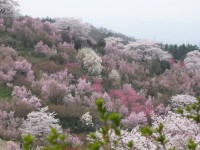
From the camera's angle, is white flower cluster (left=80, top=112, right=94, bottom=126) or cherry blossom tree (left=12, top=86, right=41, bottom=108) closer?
cherry blossom tree (left=12, top=86, right=41, bottom=108)

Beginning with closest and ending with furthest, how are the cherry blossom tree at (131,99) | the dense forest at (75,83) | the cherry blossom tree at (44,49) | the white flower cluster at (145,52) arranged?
the dense forest at (75,83) < the cherry blossom tree at (131,99) < the cherry blossom tree at (44,49) < the white flower cluster at (145,52)

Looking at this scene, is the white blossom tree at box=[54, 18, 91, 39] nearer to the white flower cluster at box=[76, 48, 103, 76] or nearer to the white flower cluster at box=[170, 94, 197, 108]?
the white flower cluster at box=[76, 48, 103, 76]

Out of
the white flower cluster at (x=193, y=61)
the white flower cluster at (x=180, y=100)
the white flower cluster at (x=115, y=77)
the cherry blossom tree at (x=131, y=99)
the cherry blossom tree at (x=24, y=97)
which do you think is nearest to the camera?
the cherry blossom tree at (x=24, y=97)

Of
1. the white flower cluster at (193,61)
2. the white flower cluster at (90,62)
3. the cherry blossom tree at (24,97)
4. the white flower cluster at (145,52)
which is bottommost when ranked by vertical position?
the white flower cluster at (193,61)

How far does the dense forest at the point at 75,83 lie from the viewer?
58.2ft

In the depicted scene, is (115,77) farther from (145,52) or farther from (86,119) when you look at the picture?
→ (145,52)

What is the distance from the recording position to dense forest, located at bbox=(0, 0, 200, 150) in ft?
58.2

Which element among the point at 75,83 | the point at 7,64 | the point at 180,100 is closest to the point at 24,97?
the point at 7,64

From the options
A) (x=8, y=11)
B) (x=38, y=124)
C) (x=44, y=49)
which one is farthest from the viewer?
(x=8, y=11)

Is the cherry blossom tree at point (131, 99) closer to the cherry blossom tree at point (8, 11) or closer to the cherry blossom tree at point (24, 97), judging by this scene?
the cherry blossom tree at point (24, 97)

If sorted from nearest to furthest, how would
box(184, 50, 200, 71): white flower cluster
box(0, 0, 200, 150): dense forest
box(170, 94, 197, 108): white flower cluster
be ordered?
box(0, 0, 200, 150): dense forest → box(170, 94, 197, 108): white flower cluster → box(184, 50, 200, 71): white flower cluster

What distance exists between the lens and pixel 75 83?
90.1 feet

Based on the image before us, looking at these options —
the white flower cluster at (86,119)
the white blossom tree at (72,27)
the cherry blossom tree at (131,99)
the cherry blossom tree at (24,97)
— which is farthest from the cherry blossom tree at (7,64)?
the white blossom tree at (72,27)

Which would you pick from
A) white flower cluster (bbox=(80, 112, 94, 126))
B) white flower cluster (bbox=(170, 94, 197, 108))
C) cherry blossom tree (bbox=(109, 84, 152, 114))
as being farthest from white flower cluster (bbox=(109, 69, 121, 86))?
white flower cluster (bbox=(80, 112, 94, 126))
